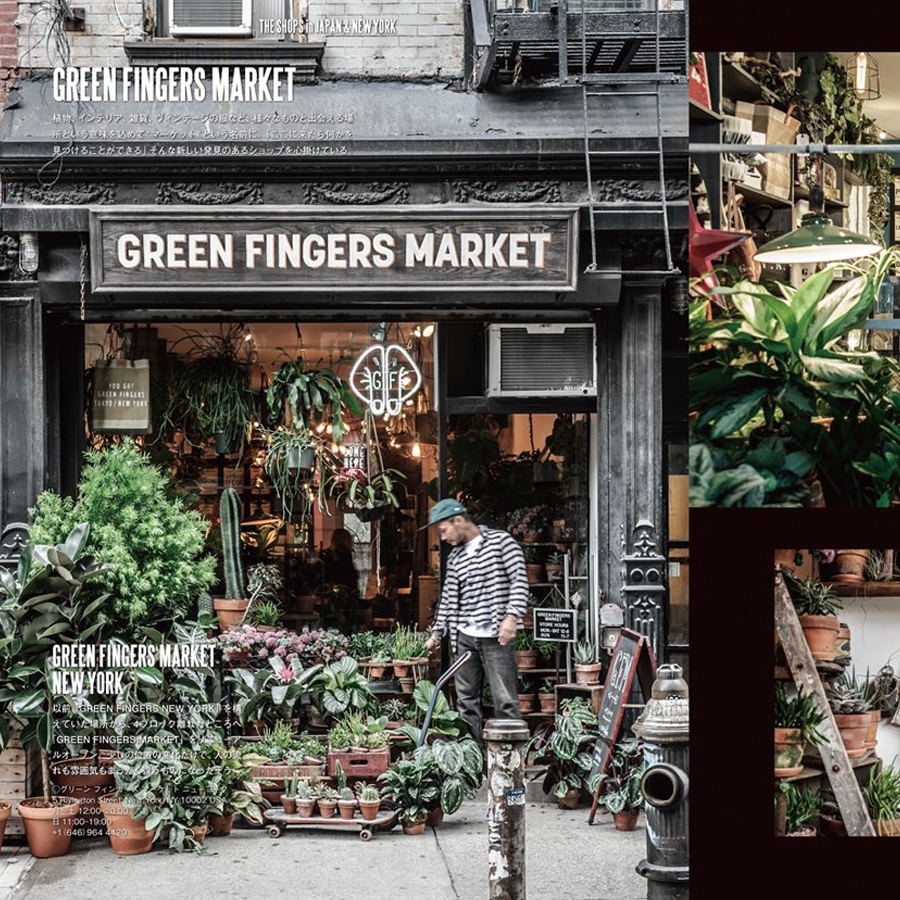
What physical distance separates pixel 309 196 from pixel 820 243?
4.35 m

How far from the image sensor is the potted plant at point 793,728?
19.4ft

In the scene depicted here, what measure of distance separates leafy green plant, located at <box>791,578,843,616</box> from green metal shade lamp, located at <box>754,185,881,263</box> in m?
1.27

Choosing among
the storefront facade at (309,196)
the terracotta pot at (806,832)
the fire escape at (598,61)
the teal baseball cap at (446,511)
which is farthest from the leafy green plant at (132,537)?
the terracotta pot at (806,832)

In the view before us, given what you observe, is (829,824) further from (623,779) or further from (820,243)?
(623,779)

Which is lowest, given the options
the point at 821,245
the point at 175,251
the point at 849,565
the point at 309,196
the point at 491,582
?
the point at 491,582

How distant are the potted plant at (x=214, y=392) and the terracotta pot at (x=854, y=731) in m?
4.91

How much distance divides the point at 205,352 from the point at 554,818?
3671 millimetres

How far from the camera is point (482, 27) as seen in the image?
9.19 metres

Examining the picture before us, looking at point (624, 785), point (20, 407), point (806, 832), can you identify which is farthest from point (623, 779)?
point (20, 407)

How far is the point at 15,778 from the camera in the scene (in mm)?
8422

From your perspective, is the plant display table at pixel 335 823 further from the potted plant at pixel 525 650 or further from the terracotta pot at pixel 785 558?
the terracotta pot at pixel 785 558

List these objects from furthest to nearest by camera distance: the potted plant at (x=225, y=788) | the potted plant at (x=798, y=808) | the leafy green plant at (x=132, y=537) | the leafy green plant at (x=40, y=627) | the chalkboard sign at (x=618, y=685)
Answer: the chalkboard sign at (x=618, y=685)
the leafy green plant at (x=132, y=537)
the potted plant at (x=225, y=788)
the leafy green plant at (x=40, y=627)
the potted plant at (x=798, y=808)

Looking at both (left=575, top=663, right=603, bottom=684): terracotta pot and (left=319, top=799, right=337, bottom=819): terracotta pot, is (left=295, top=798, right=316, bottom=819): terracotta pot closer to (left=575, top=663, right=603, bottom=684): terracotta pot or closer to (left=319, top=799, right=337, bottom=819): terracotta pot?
(left=319, top=799, right=337, bottom=819): terracotta pot

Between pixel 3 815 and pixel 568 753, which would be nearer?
pixel 3 815
